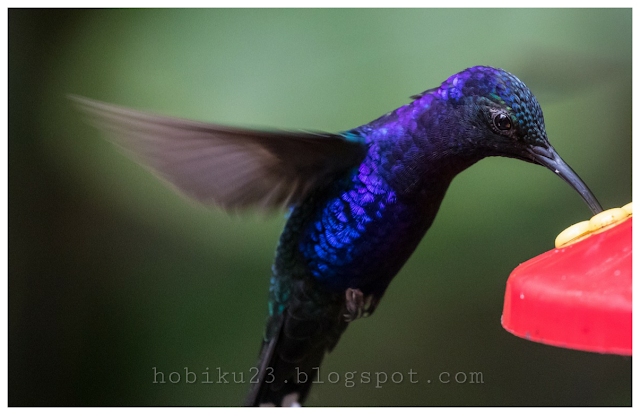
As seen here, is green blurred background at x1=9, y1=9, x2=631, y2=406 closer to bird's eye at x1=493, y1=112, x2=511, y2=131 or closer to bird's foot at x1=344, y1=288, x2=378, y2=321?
bird's foot at x1=344, y1=288, x2=378, y2=321

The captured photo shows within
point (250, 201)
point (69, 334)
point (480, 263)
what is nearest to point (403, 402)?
point (480, 263)

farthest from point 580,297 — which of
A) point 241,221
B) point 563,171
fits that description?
point 241,221

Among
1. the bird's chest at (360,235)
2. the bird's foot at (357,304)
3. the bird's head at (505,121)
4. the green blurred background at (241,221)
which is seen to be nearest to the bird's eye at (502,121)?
the bird's head at (505,121)

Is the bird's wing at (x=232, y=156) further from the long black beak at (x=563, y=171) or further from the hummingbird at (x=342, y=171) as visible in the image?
the long black beak at (x=563, y=171)

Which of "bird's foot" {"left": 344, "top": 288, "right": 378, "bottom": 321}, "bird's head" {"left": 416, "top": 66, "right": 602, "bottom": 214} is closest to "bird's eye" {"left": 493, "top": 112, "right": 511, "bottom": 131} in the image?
"bird's head" {"left": 416, "top": 66, "right": 602, "bottom": 214}
